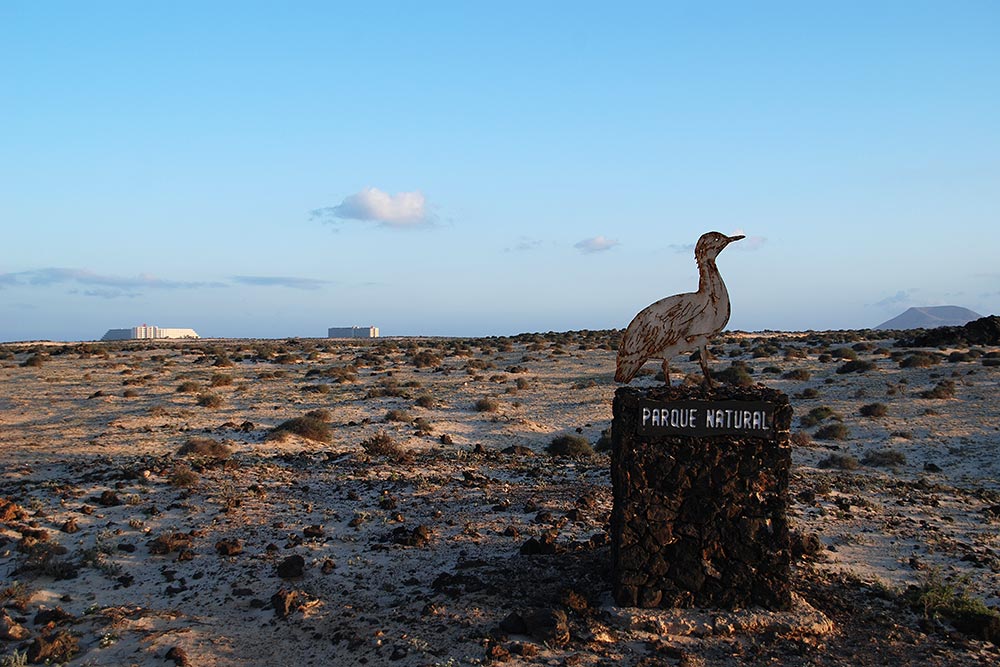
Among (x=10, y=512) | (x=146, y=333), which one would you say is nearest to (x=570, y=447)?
(x=10, y=512)

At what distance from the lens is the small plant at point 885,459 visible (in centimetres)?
1862

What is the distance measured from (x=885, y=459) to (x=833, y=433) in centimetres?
251

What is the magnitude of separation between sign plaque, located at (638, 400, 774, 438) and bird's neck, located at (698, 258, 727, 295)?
1435mm

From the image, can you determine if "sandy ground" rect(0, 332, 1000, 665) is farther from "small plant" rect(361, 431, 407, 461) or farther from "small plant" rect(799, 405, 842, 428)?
"small plant" rect(799, 405, 842, 428)

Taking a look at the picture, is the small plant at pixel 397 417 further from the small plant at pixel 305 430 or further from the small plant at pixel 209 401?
the small plant at pixel 209 401

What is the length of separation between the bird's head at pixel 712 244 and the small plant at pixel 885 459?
1282 cm

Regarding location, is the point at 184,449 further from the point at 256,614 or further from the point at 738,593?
the point at 738,593

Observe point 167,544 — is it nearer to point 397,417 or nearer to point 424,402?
point 397,417

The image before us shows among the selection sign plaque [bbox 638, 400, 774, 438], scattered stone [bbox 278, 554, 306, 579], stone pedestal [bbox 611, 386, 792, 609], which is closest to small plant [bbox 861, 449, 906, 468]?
stone pedestal [bbox 611, 386, 792, 609]

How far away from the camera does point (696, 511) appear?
805 cm

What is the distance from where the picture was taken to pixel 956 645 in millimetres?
7719

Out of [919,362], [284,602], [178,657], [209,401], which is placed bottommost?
[178,657]

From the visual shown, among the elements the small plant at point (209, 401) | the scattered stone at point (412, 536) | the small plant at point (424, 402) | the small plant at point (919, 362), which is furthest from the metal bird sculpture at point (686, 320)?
the small plant at point (919, 362)

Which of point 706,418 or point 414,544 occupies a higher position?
point 706,418
